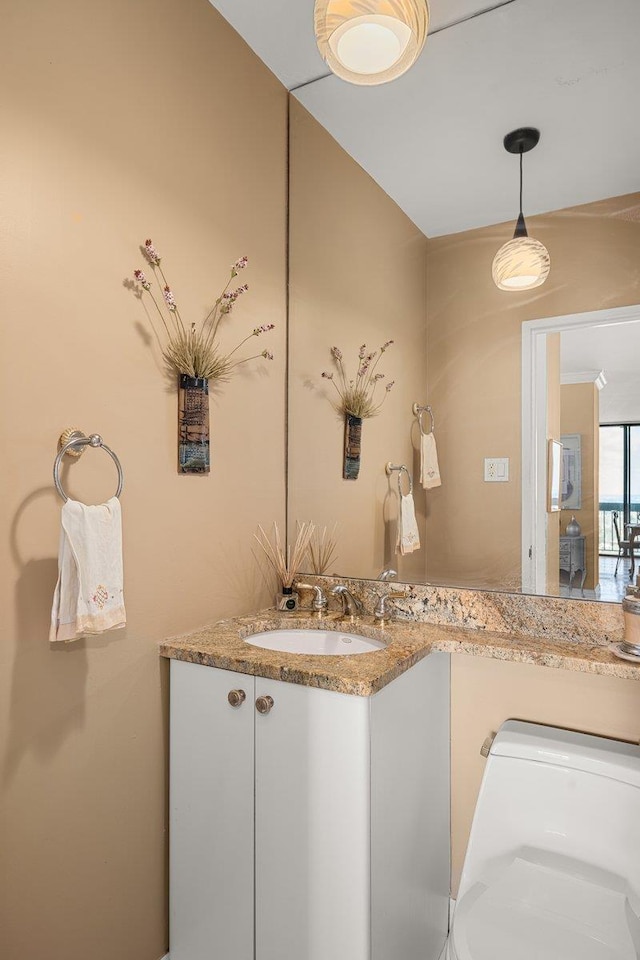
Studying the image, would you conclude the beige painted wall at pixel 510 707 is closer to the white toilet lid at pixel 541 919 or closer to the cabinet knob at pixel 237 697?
the white toilet lid at pixel 541 919

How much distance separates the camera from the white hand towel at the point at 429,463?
5.70 ft

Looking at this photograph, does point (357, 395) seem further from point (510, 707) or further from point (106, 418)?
point (510, 707)

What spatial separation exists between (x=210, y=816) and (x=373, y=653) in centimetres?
55

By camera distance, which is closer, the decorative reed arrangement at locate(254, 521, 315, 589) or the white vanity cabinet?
the white vanity cabinet

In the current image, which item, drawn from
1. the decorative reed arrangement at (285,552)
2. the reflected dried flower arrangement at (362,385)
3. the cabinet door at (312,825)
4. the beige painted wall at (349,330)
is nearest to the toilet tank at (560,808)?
the cabinet door at (312,825)

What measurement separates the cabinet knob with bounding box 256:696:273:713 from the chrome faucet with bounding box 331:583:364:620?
48 cm

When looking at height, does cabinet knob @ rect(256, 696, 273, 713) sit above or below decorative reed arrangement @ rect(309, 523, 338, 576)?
below

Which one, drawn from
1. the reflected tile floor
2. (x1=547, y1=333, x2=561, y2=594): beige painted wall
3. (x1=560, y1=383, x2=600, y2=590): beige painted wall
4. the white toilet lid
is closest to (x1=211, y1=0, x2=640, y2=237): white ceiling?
(x1=547, y1=333, x2=561, y2=594): beige painted wall

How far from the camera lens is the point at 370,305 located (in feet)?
6.23

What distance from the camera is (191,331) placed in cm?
158

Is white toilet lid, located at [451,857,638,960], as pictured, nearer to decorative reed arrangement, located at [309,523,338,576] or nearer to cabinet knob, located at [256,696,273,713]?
cabinet knob, located at [256,696,273,713]

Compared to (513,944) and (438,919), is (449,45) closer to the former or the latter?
(513,944)

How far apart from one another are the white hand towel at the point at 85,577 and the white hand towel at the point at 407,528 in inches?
34.5

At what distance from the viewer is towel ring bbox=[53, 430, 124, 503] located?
1195 mm
